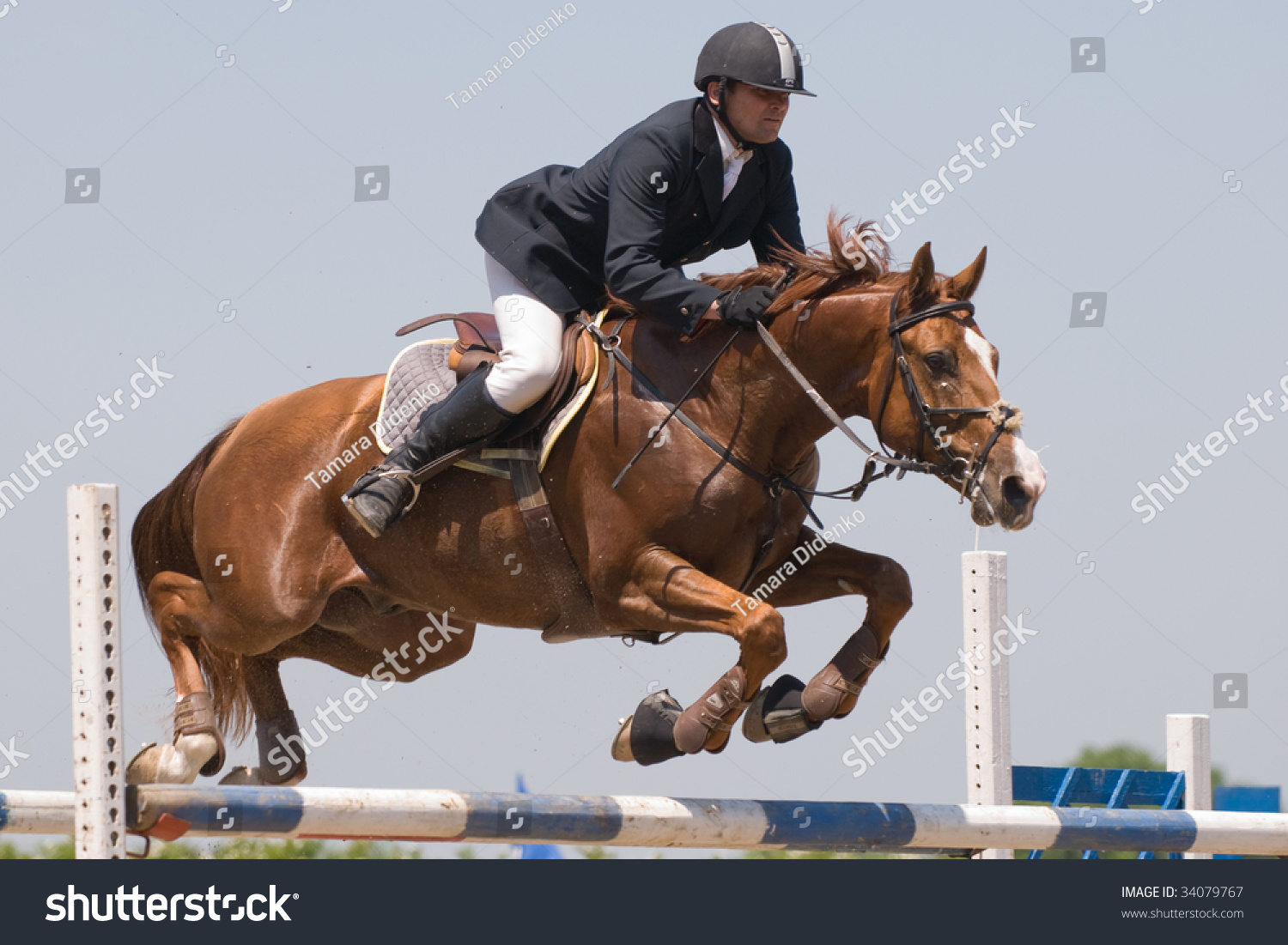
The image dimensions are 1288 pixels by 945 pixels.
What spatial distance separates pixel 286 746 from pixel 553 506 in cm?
166

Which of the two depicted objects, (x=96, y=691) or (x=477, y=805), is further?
(x=477, y=805)

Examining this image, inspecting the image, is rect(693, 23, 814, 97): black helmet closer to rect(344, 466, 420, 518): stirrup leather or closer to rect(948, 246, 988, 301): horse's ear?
rect(948, 246, 988, 301): horse's ear

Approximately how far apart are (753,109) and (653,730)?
6.33ft

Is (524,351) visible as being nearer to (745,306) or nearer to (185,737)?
(745,306)

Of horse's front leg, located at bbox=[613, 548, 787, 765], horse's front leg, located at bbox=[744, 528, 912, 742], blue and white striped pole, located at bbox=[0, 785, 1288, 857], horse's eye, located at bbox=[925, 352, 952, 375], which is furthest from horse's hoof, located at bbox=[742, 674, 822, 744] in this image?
horse's eye, located at bbox=[925, 352, 952, 375]

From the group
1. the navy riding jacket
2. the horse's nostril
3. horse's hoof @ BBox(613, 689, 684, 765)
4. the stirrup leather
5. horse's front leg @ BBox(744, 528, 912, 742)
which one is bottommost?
horse's hoof @ BBox(613, 689, 684, 765)

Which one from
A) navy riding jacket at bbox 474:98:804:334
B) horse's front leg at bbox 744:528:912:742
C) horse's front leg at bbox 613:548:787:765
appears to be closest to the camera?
horse's front leg at bbox 613:548:787:765

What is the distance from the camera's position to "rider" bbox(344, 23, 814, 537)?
473 cm

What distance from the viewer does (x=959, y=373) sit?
14.4 ft

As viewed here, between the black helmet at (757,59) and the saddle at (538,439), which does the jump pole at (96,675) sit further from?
Answer: the black helmet at (757,59)

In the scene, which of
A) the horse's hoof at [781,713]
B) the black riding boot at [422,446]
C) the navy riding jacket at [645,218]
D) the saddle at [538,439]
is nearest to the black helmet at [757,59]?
the navy riding jacket at [645,218]

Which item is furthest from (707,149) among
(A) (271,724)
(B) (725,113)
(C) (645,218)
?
(A) (271,724)
